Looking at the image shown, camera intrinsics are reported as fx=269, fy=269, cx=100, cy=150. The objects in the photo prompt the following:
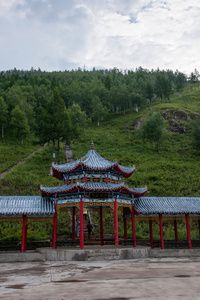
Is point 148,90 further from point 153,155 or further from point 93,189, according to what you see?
point 93,189

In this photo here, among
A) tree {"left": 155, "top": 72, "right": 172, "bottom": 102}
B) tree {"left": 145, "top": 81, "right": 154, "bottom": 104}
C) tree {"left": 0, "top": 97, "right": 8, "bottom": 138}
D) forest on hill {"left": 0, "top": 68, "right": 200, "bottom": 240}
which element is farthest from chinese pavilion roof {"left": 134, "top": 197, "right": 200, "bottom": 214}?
tree {"left": 155, "top": 72, "right": 172, "bottom": 102}

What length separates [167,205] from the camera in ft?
65.2

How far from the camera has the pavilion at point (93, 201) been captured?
709 inches

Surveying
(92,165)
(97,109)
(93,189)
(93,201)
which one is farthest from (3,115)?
(93,189)

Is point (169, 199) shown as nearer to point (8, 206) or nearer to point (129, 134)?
point (8, 206)

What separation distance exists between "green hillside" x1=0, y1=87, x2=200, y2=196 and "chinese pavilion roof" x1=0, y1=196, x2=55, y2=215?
523 inches

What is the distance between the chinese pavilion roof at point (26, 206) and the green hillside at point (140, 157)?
43.6 feet

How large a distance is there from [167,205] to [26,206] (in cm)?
1012

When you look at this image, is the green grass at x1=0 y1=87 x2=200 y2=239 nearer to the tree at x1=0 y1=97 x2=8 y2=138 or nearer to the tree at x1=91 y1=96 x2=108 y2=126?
the tree at x1=91 y1=96 x2=108 y2=126

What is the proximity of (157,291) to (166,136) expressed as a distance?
56740 millimetres

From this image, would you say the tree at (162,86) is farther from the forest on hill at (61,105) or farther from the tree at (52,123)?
the tree at (52,123)

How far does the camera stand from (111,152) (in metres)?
54.1

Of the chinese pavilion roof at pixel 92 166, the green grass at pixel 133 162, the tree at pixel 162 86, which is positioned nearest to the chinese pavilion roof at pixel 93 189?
the chinese pavilion roof at pixel 92 166

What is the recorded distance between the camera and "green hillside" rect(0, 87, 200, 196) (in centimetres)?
3591
